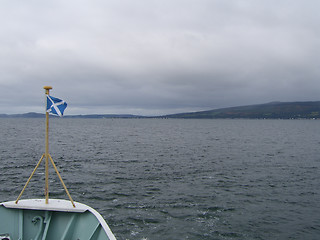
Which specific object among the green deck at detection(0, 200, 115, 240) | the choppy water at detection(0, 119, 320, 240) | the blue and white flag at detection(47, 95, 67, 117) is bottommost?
the choppy water at detection(0, 119, 320, 240)

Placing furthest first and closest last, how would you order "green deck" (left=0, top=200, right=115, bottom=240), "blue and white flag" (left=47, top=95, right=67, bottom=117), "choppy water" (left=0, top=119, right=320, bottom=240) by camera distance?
1. "choppy water" (left=0, top=119, right=320, bottom=240)
2. "green deck" (left=0, top=200, right=115, bottom=240)
3. "blue and white flag" (left=47, top=95, right=67, bottom=117)

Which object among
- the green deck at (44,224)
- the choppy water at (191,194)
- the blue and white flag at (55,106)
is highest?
the blue and white flag at (55,106)

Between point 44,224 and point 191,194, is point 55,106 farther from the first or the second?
point 191,194

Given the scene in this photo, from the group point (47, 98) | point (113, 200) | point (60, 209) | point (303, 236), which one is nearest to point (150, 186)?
point (113, 200)

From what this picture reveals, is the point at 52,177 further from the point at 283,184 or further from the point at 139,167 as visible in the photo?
the point at 283,184

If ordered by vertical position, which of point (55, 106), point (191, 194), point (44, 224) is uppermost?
point (55, 106)

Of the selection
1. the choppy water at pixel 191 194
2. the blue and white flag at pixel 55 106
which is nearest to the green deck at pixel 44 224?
the blue and white flag at pixel 55 106

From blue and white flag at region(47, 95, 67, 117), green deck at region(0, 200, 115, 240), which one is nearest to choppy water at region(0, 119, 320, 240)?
green deck at region(0, 200, 115, 240)

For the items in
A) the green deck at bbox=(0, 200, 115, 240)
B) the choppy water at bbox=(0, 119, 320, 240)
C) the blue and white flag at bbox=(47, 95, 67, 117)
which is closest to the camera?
the blue and white flag at bbox=(47, 95, 67, 117)

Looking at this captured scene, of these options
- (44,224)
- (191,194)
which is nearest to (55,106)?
(44,224)

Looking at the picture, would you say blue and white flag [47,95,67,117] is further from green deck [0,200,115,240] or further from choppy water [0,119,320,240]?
choppy water [0,119,320,240]

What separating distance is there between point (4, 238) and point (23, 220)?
879 mm

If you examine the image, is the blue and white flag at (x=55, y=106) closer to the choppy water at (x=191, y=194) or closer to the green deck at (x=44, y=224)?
the green deck at (x=44, y=224)

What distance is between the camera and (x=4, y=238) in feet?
32.4
